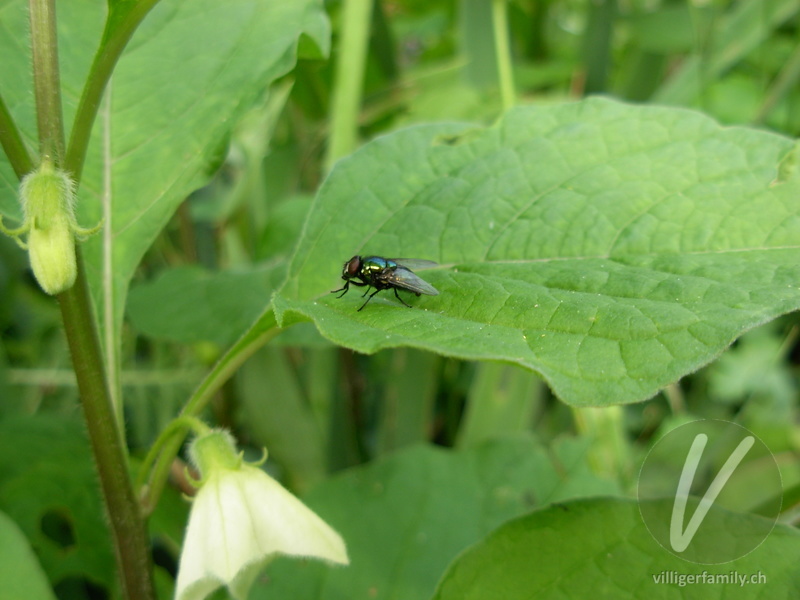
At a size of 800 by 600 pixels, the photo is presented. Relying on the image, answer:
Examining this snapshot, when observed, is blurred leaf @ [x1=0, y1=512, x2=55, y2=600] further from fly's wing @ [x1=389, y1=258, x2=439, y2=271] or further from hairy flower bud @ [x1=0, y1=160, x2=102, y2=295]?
fly's wing @ [x1=389, y1=258, x2=439, y2=271]

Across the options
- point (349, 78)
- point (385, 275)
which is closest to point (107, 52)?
point (385, 275)

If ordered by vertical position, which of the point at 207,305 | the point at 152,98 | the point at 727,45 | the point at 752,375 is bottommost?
the point at 752,375

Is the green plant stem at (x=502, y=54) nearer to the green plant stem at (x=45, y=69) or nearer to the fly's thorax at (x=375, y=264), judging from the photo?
the fly's thorax at (x=375, y=264)

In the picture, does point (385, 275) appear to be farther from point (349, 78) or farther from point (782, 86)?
point (782, 86)

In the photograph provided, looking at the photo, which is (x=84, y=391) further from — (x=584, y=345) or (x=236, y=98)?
(x=584, y=345)

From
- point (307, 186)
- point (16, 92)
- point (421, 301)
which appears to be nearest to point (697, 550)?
point (421, 301)

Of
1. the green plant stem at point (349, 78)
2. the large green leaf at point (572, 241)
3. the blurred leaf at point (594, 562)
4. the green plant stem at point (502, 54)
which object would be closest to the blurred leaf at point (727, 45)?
the green plant stem at point (502, 54)
